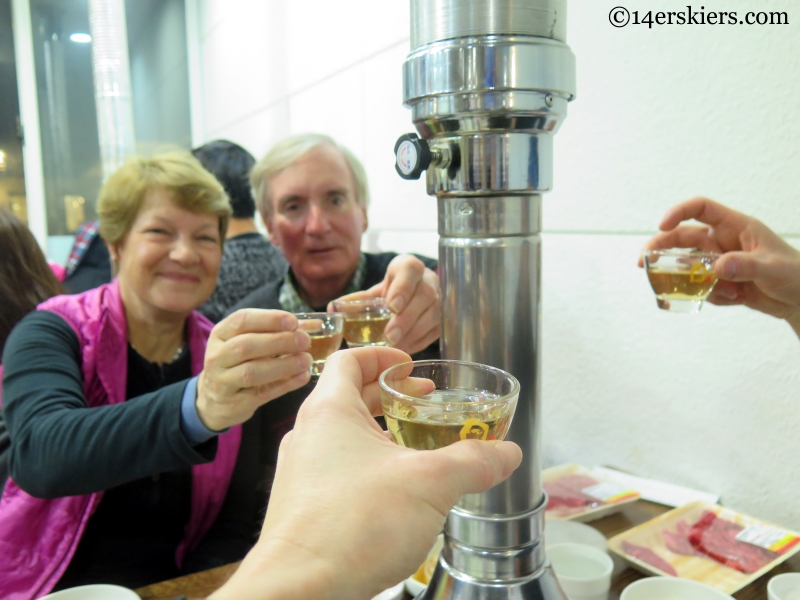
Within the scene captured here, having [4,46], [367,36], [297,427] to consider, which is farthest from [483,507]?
[4,46]

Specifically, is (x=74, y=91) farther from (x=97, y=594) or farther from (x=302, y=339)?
(x=97, y=594)

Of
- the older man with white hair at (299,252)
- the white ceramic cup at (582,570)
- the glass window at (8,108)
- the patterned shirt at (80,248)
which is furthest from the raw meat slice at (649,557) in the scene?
the glass window at (8,108)

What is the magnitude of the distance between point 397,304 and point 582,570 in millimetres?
540

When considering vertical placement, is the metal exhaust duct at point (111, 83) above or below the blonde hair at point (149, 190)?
above

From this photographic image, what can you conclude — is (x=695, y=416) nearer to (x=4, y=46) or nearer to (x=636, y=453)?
(x=636, y=453)

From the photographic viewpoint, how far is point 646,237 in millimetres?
1435

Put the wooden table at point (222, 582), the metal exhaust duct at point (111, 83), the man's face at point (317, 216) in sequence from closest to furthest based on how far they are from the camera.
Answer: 1. the wooden table at point (222, 582)
2. the man's face at point (317, 216)
3. the metal exhaust duct at point (111, 83)

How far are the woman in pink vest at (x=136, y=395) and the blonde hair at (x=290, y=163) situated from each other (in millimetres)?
303

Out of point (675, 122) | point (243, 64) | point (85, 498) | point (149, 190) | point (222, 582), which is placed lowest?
point (85, 498)

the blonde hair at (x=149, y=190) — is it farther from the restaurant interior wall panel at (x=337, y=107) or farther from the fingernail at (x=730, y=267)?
the fingernail at (x=730, y=267)

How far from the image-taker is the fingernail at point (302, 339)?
38.4 inches

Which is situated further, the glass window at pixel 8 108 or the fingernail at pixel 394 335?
Result: the glass window at pixel 8 108

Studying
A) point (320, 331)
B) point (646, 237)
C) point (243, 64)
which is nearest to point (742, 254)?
point (646, 237)

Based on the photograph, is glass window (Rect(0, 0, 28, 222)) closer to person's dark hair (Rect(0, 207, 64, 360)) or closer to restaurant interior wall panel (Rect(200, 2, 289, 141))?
restaurant interior wall panel (Rect(200, 2, 289, 141))
